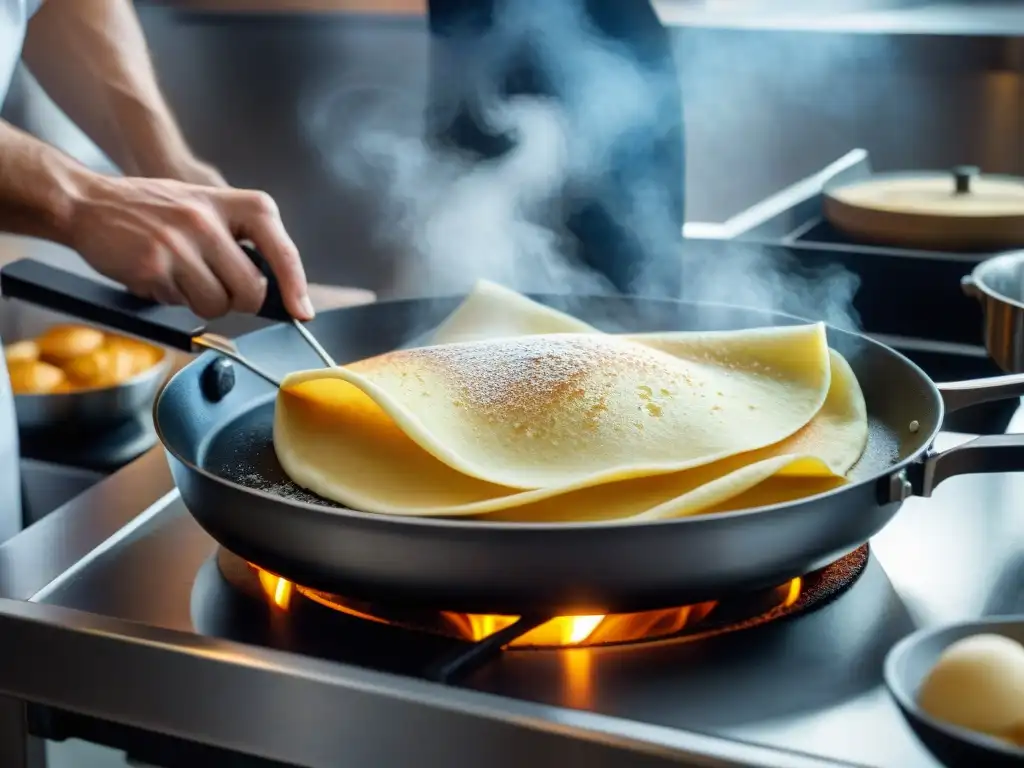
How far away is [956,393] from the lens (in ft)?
2.52

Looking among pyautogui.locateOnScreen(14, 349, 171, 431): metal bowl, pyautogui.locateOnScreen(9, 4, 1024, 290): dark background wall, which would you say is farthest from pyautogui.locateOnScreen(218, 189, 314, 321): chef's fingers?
pyautogui.locateOnScreen(9, 4, 1024, 290): dark background wall

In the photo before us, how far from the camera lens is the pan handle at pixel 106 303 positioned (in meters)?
0.84

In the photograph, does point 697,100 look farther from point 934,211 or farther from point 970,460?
point 970,460

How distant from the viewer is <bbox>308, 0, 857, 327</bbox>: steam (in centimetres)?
139

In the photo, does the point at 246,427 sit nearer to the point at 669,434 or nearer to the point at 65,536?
the point at 65,536

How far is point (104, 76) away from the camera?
1323 mm

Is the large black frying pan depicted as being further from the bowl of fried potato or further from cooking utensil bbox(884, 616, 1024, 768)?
the bowl of fried potato

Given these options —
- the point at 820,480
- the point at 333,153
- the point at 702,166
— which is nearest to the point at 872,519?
the point at 820,480

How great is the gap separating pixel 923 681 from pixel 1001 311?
508 mm

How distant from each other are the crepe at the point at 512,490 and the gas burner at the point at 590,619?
54 millimetres

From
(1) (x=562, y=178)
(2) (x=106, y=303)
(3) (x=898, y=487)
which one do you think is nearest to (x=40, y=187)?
(2) (x=106, y=303)

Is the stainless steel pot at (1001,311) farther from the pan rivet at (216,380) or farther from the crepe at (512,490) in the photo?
the pan rivet at (216,380)

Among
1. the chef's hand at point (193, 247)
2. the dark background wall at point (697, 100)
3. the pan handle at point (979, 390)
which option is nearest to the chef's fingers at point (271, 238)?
the chef's hand at point (193, 247)

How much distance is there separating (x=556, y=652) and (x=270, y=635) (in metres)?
0.15
